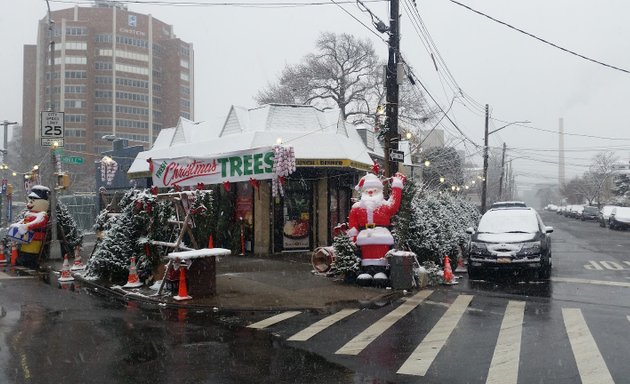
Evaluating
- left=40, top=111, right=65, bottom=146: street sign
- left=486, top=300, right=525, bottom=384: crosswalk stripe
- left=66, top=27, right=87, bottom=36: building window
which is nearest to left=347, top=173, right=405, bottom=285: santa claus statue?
left=486, top=300, right=525, bottom=384: crosswalk stripe

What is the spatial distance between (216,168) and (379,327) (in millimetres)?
10743

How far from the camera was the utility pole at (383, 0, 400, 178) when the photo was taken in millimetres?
13719

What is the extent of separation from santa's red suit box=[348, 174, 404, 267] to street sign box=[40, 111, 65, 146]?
33.3 feet

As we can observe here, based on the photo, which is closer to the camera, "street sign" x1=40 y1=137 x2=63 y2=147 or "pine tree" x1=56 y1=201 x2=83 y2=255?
"street sign" x1=40 y1=137 x2=63 y2=147

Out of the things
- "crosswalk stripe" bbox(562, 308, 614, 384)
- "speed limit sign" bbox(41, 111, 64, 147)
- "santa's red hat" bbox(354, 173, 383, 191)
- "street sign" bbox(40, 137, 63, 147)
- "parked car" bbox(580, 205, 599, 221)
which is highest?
"speed limit sign" bbox(41, 111, 64, 147)

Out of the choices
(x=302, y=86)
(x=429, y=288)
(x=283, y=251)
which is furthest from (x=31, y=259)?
(x=302, y=86)

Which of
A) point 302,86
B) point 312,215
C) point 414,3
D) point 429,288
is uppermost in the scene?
point 302,86

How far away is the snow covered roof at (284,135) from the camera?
17905mm

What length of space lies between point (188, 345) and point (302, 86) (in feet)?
130

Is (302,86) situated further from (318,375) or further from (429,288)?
(318,375)

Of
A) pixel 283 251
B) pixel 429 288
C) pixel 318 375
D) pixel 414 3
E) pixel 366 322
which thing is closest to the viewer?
pixel 318 375

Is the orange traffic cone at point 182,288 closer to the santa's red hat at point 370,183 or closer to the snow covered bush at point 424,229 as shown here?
the santa's red hat at point 370,183

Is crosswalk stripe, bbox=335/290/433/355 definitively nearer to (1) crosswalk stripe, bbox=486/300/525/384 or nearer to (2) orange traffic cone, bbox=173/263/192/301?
(1) crosswalk stripe, bbox=486/300/525/384

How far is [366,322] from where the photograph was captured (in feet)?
28.8
